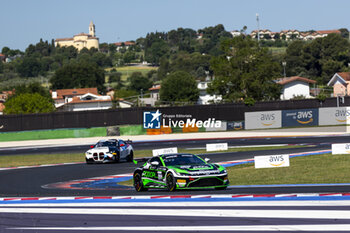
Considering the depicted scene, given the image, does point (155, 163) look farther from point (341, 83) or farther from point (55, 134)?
point (341, 83)

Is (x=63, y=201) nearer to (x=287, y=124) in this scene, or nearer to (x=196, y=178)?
(x=196, y=178)

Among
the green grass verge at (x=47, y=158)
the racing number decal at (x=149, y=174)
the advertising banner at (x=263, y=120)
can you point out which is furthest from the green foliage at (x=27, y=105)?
the racing number decal at (x=149, y=174)

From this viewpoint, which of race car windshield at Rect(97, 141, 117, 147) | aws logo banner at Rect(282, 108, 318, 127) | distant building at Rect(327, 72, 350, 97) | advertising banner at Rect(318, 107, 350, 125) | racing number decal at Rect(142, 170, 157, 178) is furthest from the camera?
distant building at Rect(327, 72, 350, 97)

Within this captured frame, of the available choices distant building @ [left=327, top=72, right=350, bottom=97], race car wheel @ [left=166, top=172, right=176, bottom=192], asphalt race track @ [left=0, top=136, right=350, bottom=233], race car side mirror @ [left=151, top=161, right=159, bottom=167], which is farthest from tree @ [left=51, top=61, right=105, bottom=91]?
race car wheel @ [left=166, top=172, right=176, bottom=192]

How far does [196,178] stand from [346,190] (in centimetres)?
407

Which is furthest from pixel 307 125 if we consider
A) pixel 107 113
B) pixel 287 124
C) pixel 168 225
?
pixel 168 225

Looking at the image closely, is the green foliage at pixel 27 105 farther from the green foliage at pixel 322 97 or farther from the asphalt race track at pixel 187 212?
the asphalt race track at pixel 187 212

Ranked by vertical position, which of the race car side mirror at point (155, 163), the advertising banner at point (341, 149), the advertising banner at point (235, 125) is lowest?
the advertising banner at point (235, 125)

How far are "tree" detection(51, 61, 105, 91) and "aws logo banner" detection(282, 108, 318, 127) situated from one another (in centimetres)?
13668

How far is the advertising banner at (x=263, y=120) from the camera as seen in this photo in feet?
191

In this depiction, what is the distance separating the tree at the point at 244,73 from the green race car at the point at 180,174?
6399 cm

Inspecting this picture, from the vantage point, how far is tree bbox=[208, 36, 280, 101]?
82625 mm

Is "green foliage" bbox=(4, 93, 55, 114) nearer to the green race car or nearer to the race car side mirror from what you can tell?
the green race car

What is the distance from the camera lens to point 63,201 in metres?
16.2
